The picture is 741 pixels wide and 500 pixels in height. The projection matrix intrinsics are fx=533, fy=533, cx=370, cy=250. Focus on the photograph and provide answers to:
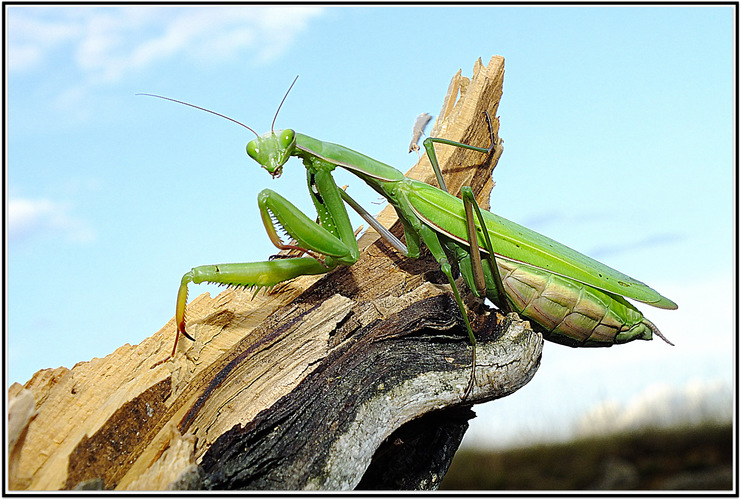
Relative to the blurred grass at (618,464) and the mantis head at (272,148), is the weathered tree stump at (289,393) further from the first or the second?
the blurred grass at (618,464)

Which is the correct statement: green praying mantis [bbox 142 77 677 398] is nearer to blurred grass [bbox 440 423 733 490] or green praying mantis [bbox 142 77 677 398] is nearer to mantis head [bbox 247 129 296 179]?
mantis head [bbox 247 129 296 179]

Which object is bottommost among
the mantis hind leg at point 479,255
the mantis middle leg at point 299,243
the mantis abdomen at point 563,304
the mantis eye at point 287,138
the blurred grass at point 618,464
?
the blurred grass at point 618,464

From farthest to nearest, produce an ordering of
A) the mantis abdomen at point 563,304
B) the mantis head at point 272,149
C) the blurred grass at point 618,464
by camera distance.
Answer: the blurred grass at point 618,464
the mantis abdomen at point 563,304
the mantis head at point 272,149

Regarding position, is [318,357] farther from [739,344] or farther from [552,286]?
[739,344]

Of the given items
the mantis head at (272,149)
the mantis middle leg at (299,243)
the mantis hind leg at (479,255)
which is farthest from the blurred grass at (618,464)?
the mantis head at (272,149)

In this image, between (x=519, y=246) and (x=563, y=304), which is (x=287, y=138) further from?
(x=563, y=304)

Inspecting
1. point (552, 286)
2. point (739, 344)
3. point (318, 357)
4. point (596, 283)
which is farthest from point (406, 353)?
point (739, 344)

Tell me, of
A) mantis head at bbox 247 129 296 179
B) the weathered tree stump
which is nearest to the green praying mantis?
mantis head at bbox 247 129 296 179

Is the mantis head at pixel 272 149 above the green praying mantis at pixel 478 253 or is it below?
above
